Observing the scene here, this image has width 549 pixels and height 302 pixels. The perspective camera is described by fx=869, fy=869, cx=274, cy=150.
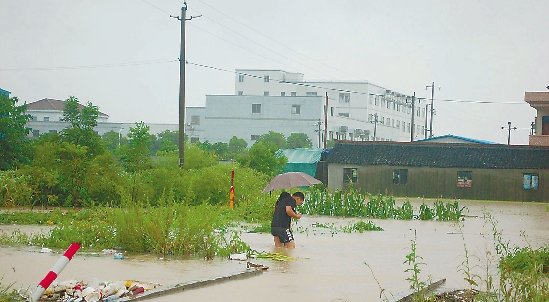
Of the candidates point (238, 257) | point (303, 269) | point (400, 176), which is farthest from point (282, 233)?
point (400, 176)

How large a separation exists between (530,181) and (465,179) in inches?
165

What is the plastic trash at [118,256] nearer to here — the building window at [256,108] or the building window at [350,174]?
the building window at [350,174]

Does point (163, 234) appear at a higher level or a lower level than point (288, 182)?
lower

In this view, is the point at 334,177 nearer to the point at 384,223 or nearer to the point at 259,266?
the point at 384,223

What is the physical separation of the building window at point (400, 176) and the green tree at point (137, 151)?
27.7 metres

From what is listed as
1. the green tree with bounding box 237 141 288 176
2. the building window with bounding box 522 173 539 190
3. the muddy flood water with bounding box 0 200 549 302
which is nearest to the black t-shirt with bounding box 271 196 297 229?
the muddy flood water with bounding box 0 200 549 302

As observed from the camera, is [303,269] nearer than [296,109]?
Yes

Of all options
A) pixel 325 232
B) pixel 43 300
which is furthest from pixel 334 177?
pixel 43 300

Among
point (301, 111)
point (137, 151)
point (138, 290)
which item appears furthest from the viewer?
point (301, 111)

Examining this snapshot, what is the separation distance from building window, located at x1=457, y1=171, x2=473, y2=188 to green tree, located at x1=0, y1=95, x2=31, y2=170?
28.9m

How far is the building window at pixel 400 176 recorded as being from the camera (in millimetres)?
59906

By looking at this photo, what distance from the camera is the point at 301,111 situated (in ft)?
324

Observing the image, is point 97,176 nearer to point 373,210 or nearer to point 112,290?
point 373,210

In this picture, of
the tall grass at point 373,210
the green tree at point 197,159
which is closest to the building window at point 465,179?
the green tree at point 197,159
